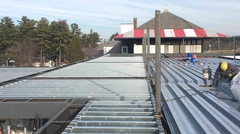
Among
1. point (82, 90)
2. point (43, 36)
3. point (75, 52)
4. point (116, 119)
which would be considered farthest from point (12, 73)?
point (75, 52)

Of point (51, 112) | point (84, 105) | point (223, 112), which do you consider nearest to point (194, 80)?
point (223, 112)

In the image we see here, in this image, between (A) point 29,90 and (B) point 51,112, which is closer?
(B) point 51,112

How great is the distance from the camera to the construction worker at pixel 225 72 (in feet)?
22.0

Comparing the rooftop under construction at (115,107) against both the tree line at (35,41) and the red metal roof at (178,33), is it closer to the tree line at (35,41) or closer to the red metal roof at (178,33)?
the red metal roof at (178,33)

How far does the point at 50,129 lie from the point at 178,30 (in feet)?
86.7

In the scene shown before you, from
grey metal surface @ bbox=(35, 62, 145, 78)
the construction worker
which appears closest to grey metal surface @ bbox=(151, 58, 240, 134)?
the construction worker

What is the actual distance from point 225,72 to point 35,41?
4449cm

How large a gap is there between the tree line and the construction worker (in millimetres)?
41115

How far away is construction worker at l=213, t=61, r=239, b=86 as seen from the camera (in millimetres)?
6715

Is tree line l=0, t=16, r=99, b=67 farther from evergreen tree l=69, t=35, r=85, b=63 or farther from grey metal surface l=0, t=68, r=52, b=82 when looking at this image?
grey metal surface l=0, t=68, r=52, b=82

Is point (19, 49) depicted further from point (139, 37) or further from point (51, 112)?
point (51, 112)

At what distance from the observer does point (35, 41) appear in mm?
47500

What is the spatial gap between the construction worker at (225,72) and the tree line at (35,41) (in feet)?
135

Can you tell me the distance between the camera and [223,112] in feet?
15.0
